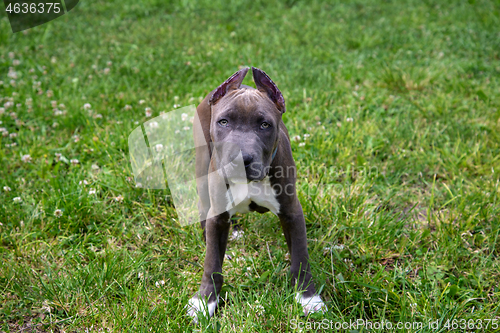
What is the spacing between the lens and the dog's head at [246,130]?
2221mm

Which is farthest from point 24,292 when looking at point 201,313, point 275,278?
point 275,278

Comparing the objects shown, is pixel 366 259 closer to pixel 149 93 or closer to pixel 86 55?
pixel 149 93

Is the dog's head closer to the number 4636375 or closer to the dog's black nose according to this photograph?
the dog's black nose

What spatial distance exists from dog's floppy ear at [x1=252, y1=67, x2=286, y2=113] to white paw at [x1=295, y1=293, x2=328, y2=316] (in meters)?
1.24

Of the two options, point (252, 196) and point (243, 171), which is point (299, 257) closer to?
point (252, 196)

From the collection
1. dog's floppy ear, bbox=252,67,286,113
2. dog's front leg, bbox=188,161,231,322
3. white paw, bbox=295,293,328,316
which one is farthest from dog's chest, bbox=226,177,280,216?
white paw, bbox=295,293,328,316

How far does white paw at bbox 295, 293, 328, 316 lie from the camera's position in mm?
2746

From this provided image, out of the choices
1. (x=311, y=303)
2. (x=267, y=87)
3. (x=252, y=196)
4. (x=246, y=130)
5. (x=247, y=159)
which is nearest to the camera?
(x=247, y=159)

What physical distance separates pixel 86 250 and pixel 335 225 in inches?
77.6

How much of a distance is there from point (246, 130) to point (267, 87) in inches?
15.9

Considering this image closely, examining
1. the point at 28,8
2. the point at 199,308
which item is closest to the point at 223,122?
the point at 199,308

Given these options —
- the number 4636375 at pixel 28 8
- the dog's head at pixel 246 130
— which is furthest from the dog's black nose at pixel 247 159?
the number 4636375 at pixel 28 8

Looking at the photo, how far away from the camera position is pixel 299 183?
387cm

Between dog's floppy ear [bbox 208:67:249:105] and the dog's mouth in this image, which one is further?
dog's floppy ear [bbox 208:67:249:105]
